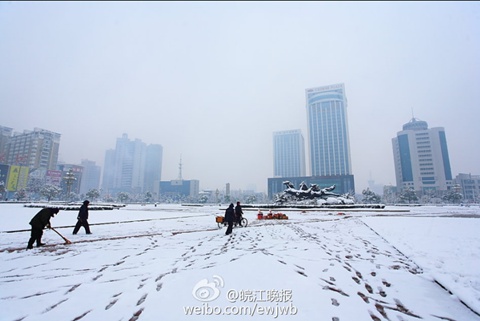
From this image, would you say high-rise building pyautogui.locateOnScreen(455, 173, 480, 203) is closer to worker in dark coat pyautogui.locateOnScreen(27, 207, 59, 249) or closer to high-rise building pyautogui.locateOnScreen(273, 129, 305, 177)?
high-rise building pyautogui.locateOnScreen(273, 129, 305, 177)

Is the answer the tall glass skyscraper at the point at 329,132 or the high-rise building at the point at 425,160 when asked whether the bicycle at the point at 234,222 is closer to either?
the high-rise building at the point at 425,160

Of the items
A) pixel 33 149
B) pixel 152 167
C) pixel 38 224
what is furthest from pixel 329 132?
pixel 38 224

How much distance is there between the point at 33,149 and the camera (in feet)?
313

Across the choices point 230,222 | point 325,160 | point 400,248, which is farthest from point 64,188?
point 325,160

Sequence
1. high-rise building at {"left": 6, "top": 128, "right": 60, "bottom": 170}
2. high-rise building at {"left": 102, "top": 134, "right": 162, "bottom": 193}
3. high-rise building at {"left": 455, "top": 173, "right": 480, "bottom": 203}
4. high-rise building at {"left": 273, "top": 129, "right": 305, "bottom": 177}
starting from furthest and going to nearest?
1. high-rise building at {"left": 102, "top": 134, "right": 162, "bottom": 193}
2. high-rise building at {"left": 273, "top": 129, "right": 305, "bottom": 177}
3. high-rise building at {"left": 455, "top": 173, "right": 480, "bottom": 203}
4. high-rise building at {"left": 6, "top": 128, "right": 60, "bottom": 170}

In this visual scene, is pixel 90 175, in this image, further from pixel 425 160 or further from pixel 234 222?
pixel 425 160

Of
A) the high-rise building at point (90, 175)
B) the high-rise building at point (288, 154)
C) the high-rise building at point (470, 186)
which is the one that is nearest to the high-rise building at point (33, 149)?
the high-rise building at point (90, 175)

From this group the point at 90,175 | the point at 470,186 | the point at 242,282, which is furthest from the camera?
the point at 90,175

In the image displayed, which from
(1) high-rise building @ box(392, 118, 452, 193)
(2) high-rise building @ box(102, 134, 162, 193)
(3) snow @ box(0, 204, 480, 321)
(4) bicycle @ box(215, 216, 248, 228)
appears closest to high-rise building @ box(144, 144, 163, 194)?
(2) high-rise building @ box(102, 134, 162, 193)

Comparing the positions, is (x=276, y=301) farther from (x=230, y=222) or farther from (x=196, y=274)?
(x=230, y=222)

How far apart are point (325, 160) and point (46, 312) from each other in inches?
5620

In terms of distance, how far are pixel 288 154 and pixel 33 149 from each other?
141 meters

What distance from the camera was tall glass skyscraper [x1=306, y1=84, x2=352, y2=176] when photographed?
438 feet

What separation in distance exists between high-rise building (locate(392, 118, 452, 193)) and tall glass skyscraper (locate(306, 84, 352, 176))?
87.2 ft
